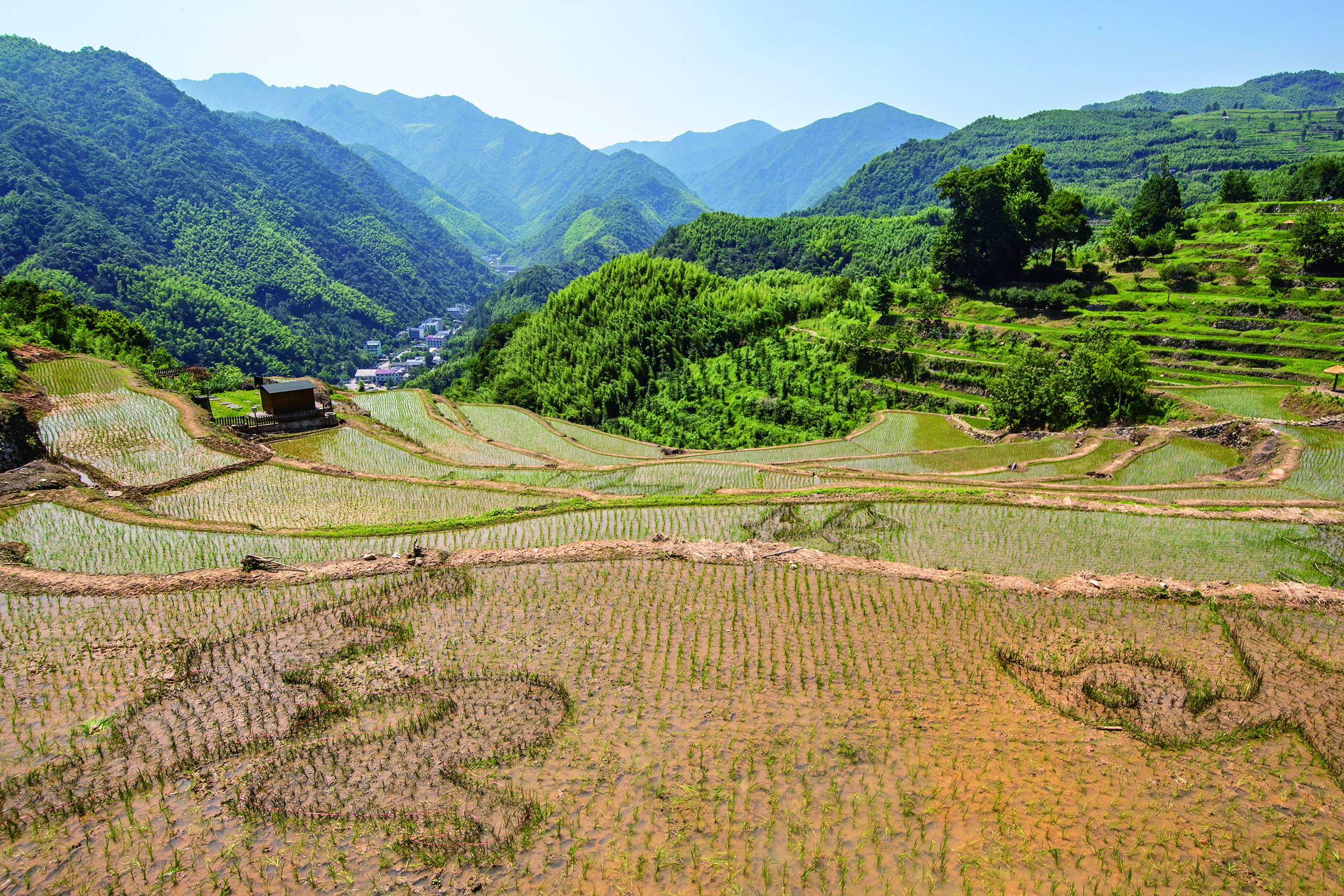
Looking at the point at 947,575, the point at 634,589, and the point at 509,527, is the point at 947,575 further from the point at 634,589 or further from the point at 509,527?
the point at 509,527

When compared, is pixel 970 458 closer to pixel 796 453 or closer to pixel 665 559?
pixel 796 453

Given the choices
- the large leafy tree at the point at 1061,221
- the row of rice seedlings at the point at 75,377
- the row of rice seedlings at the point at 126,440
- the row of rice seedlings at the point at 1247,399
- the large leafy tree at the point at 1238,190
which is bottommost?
the row of rice seedlings at the point at 1247,399

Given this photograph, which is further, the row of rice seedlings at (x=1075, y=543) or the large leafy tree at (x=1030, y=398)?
the large leafy tree at (x=1030, y=398)

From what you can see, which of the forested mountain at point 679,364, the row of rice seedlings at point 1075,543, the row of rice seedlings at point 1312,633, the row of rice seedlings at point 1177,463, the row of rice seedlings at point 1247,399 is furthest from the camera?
the forested mountain at point 679,364

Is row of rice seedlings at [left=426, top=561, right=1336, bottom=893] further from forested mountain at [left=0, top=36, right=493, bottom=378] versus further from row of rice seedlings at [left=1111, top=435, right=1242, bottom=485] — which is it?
forested mountain at [left=0, top=36, right=493, bottom=378]

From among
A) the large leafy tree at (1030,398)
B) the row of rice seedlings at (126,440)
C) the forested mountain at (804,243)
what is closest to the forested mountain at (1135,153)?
the forested mountain at (804,243)

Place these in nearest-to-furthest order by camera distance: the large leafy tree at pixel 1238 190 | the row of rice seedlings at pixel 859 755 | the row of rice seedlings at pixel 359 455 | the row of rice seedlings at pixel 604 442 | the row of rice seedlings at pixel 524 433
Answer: the row of rice seedlings at pixel 859 755 → the row of rice seedlings at pixel 359 455 → the row of rice seedlings at pixel 524 433 → the row of rice seedlings at pixel 604 442 → the large leafy tree at pixel 1238 190

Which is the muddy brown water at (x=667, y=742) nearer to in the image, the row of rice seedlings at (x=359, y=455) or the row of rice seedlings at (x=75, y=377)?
the row of rice seedlings at (x=359, y=455)

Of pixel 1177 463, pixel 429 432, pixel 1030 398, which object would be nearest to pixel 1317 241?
pixel 1030 398

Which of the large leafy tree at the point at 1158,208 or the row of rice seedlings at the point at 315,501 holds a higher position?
the large leafy tree at the point at 1158,208
